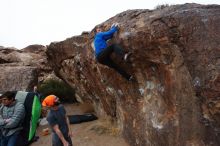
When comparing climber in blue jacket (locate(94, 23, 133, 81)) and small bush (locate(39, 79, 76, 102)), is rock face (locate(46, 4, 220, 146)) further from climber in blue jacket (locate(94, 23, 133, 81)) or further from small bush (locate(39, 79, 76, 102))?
small bush (locate(39, 79, 76, 102))

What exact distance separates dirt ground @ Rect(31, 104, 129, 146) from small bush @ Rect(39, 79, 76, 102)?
4370 millimetres

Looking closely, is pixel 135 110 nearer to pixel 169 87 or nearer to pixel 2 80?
pixel 169 87

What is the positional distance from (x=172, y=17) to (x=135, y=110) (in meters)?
2.87

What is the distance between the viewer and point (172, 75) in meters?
8.41

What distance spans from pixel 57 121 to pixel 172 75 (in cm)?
267

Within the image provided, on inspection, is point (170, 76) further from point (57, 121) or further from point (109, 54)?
point (57, 121)

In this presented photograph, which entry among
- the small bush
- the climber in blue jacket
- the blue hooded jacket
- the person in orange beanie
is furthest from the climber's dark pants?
the small bush

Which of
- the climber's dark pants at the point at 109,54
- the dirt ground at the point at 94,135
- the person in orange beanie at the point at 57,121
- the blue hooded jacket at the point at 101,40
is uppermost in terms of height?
the blue hooded jacket at the point at 101,40

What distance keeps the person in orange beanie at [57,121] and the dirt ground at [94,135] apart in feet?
9.61

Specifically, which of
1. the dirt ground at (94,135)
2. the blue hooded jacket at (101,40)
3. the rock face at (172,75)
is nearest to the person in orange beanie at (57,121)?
the blue hooded jacket at (101,40)

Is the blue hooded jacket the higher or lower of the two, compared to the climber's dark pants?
Result: higher

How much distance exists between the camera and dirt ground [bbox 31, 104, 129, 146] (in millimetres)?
11703

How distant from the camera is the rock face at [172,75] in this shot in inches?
312

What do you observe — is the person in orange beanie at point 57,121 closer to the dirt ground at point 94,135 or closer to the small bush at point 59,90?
Answer: the dirt ground at point 94,135
